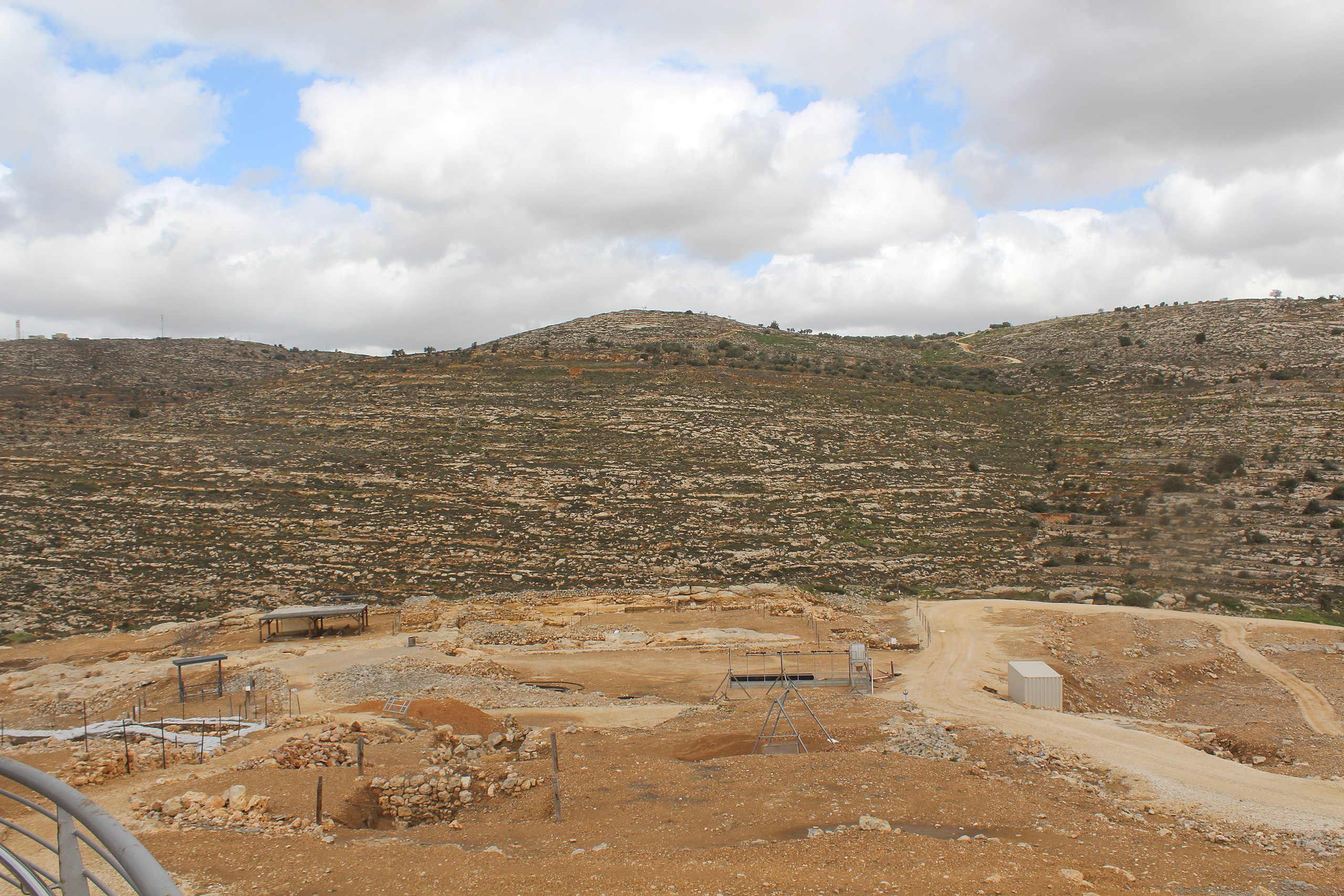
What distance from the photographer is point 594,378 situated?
49.4m

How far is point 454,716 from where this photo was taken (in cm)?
1686

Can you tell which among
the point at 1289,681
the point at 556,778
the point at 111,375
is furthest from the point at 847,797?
the point at 111,375

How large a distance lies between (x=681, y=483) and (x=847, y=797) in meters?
27.8

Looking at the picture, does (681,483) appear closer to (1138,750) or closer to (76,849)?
(1138,750)

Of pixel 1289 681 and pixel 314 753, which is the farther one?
pixel 1289 681

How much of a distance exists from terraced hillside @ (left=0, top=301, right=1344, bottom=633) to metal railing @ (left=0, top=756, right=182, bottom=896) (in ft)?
96.2

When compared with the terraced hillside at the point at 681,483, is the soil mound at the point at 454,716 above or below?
below

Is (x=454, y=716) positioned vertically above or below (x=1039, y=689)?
above

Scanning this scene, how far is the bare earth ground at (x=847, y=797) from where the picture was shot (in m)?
8.52

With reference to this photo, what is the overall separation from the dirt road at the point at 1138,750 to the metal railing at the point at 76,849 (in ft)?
43.4

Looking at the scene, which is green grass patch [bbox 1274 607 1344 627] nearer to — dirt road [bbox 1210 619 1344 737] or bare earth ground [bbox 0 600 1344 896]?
dirt road [bbox 1210 619 1344 737]

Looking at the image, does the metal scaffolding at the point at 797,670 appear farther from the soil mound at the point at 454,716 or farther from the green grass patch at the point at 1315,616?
the green grass patch at the point at 1315,616

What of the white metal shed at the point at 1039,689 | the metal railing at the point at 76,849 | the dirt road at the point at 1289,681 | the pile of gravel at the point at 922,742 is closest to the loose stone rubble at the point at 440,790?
the pile of gravel at the point at 922,742

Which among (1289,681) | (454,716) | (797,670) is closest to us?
(454,716)
